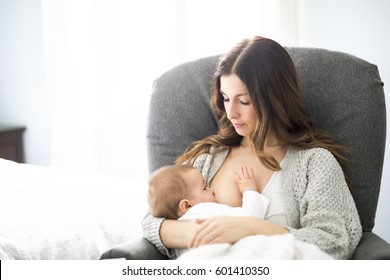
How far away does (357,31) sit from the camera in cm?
224

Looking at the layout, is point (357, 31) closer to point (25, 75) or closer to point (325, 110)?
point (325, 110)

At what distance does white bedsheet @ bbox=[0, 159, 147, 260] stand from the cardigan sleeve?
2.05 feet

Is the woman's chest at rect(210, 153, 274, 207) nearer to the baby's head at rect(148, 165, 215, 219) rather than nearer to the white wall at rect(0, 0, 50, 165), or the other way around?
the baby's head at rect(148, 165, 215, 219)

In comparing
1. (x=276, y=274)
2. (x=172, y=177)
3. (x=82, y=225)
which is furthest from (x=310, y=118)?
(x=82, y=225)

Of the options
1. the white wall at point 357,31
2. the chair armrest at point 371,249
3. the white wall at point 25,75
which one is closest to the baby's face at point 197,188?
the chair armrest at point 371,249

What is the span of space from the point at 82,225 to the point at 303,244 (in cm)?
75

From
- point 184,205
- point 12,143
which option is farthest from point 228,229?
point 12,143

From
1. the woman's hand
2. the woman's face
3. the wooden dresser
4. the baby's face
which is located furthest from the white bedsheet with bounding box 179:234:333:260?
the wooden dresser

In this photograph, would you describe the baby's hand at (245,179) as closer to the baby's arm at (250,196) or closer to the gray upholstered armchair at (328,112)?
the baby's arm at (250,196)

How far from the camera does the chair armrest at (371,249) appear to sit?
4.05ft

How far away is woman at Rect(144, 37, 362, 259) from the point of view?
126 cm

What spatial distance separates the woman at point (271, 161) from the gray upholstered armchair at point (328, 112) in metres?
0.07

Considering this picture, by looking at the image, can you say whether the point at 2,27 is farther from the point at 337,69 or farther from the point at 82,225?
the point at 337,69

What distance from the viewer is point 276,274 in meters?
1.12
